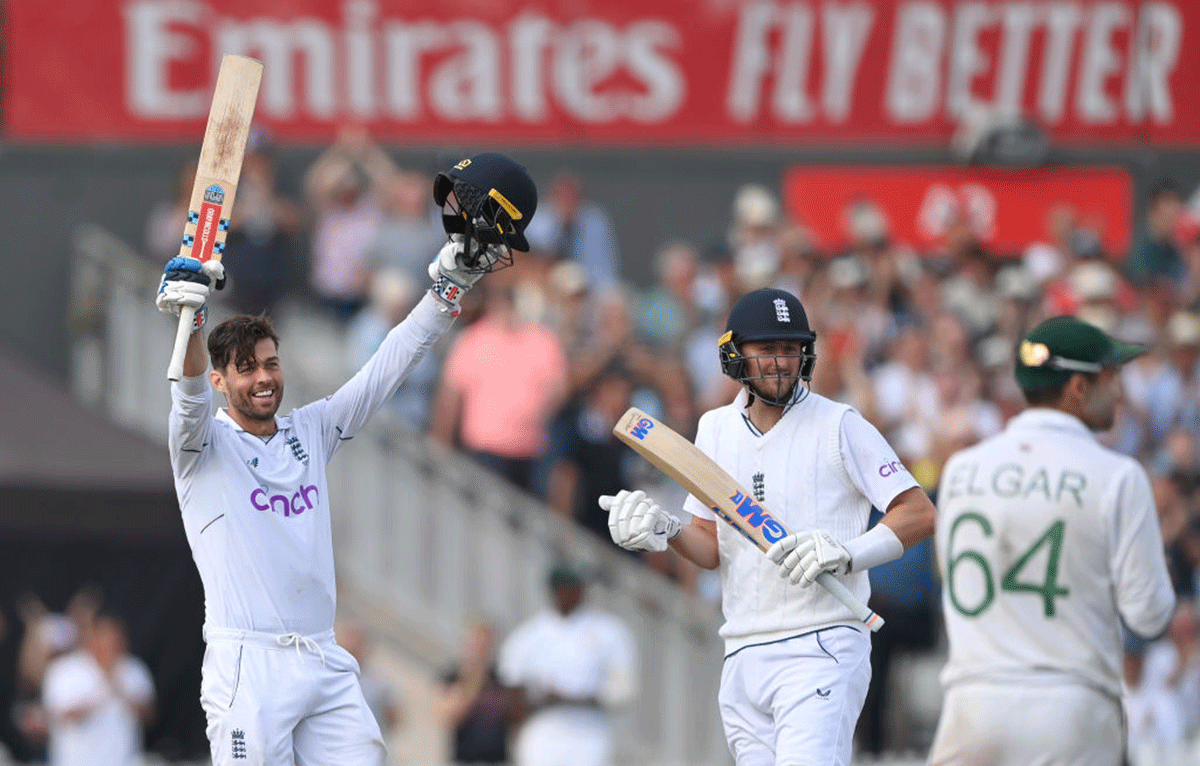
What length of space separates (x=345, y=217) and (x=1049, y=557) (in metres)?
9.14

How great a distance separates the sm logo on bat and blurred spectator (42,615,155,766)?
7.31 m

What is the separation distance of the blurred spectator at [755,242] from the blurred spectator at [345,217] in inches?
90.6

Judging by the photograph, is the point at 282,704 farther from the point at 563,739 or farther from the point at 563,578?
the point at 563,578

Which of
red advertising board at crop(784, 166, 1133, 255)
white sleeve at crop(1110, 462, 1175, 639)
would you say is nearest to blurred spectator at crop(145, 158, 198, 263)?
red advertising board at crop(784, 166, 1133, 255)

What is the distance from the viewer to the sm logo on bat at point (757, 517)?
6.50m

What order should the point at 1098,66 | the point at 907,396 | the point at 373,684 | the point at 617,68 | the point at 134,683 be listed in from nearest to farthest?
the point at 373,684, the point at 134,683, the point at 907,396, the point at 617,68, the point at 1098,66

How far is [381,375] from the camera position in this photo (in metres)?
7.07

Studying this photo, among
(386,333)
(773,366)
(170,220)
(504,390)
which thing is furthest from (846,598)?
(170,220)

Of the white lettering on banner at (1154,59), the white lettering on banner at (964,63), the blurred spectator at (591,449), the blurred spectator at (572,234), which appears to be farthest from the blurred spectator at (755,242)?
the white lettering on banner at (1154,59)

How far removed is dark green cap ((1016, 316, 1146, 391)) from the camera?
22.1 ft

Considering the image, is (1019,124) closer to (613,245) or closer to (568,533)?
(613,245)

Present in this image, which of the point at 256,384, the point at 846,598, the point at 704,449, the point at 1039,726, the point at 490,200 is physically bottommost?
the point at 1039,726

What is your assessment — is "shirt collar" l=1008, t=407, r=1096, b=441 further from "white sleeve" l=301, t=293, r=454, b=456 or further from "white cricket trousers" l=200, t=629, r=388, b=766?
"white cricket trousers" l=200, t=629, r=388, b=766

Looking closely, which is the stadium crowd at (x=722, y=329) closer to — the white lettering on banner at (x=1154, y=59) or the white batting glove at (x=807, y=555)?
the white lettering on banner at (x=1154, y=59)
